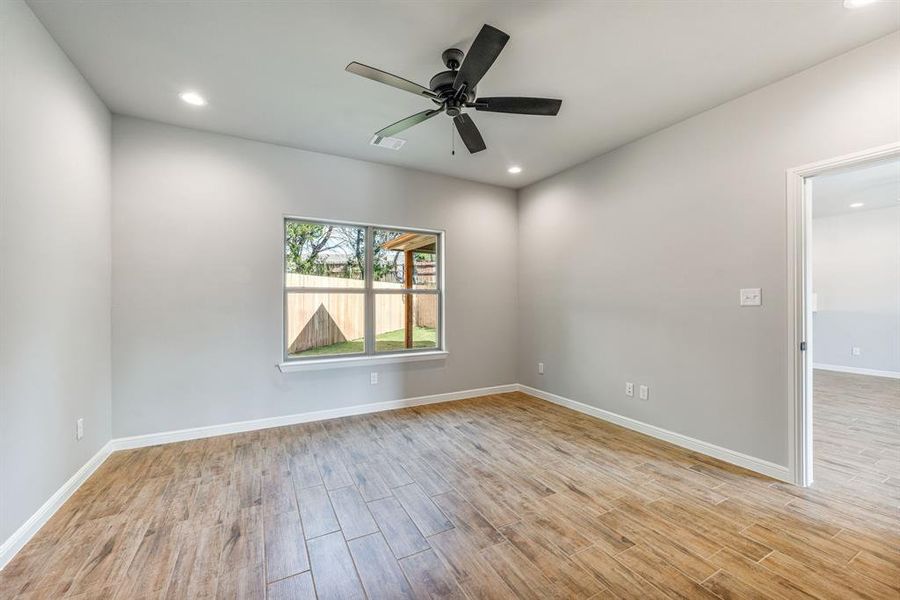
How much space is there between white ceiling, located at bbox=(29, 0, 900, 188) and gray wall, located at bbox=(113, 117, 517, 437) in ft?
1.47

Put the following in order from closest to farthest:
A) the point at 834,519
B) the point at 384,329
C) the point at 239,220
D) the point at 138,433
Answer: the point at 834,519 < the point at 138,433 < the point at 239,220 < the point at 384,329

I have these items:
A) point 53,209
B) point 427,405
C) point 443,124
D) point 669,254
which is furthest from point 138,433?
point 669,254

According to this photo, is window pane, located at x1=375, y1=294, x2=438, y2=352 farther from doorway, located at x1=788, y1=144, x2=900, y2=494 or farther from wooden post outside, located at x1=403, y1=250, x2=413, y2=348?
doorway, located at x1=788, y1=144, x2=900, y2=494

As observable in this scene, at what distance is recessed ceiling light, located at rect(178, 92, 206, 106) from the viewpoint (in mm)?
2703

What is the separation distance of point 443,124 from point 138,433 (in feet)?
12.2

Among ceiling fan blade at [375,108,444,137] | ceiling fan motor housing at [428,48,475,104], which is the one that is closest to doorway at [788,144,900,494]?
ceiling fan motor housing at [428,48,475,104]

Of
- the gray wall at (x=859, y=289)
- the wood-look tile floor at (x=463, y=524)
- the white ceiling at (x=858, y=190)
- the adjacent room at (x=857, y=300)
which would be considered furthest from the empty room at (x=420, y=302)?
the white ceiling at (x=858, y=190)

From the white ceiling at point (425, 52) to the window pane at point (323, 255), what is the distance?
105 cm

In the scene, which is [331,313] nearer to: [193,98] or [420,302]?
[420,302]

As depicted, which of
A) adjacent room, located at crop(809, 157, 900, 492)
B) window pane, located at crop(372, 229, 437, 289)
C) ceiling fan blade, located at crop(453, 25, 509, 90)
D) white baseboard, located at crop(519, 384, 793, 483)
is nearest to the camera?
ceiling fan blade, located at crop(453, 25, 509, 90)

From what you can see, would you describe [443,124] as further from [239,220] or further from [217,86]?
[239,220]

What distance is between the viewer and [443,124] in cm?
312

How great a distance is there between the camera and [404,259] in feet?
14.5

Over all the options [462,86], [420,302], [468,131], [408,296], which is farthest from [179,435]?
[462,86]
